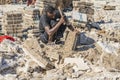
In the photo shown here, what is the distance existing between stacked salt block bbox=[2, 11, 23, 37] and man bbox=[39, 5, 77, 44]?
209cm

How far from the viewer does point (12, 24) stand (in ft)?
36.2

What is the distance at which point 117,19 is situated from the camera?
1288cm

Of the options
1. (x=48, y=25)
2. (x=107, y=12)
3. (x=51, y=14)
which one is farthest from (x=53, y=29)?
(x=107, y=12)

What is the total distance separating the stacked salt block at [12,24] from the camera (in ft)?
35.8

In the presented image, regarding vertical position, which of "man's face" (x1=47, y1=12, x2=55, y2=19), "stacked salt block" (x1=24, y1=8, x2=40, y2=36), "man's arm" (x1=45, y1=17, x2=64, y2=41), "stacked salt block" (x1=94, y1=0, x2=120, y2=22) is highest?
"man's face" (x1=47, y1=12, x2=55, y2=19)

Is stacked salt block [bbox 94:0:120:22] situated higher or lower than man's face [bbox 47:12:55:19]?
lower

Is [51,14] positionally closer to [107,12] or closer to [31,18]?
[31,18]

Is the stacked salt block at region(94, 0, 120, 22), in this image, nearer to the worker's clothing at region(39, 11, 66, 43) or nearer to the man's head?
the worker's clothing at region(39, 11, 66, 43)

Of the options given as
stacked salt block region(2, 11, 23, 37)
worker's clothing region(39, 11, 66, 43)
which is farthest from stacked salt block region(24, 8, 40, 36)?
worker's clothing region(39, 11, 66, 43)

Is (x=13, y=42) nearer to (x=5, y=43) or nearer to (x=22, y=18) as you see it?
(x=5, y=43)

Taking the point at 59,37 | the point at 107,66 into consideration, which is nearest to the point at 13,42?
the point at 59,37

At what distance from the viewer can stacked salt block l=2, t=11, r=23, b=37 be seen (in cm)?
1090

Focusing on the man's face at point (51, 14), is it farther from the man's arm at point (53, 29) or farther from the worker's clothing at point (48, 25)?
the man's arm at point (53, 29)

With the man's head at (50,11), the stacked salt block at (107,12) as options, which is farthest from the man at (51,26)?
the stacked salt block at (107,12)
